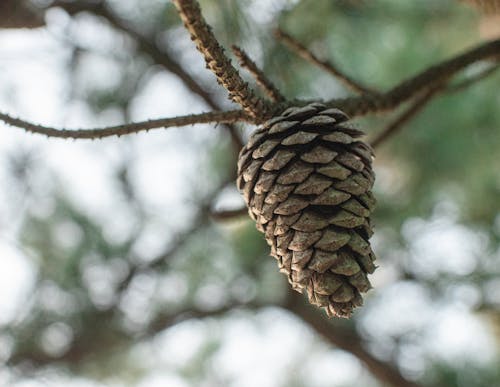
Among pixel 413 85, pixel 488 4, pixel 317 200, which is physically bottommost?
pixel 317 200

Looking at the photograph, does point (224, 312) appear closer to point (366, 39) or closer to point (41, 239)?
point (41, 239)

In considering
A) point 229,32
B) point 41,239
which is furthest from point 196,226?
point 229,32

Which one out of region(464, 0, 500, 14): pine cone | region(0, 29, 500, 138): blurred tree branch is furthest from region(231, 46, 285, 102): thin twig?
region(464, 0, 500, 14): pine cone

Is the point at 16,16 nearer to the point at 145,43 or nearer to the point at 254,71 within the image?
the point at 145,43

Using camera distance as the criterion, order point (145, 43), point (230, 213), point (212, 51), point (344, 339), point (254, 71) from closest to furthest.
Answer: point (212, 51), point (254, 71), point (230, 213), point (145, 43), point (344, 339)

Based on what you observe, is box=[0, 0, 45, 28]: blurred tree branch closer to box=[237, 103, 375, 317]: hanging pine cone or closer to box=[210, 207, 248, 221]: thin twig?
box=[210, 207, 248, 221]: thin twig

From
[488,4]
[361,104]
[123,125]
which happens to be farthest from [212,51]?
[488,4]

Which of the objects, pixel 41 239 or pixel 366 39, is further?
pixel 41 239
